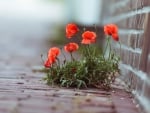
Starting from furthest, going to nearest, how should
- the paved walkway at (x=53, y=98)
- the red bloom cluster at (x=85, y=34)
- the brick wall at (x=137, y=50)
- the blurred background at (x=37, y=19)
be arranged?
the blurred background at (x=37, y=19), the red bloom cluster at (x=85, y=34), the brick wall at (x=137, y=50), the paved walkway at (x=53, y=98)

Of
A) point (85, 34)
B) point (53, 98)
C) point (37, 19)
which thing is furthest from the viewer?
point (37, 19)

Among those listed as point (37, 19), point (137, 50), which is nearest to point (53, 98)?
point (137, 50)

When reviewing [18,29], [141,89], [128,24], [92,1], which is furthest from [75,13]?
[141,89]

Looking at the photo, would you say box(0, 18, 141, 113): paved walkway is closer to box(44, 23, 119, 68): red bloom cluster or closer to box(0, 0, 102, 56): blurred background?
box(44, 23, 119, 68): red bloom cluster

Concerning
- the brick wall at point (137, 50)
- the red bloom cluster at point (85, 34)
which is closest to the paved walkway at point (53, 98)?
the brick wall at point (137, 50)

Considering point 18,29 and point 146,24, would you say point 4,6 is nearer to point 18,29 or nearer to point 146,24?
point 18,29

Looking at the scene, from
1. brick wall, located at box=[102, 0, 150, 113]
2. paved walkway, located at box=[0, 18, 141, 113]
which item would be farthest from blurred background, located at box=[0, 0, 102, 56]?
paved walkway, located at box=[0, 18, 141, 113]

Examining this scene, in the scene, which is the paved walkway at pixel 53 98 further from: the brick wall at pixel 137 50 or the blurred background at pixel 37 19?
the blurred background at pixel 37 19

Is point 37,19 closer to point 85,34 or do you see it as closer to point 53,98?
point 85,34
